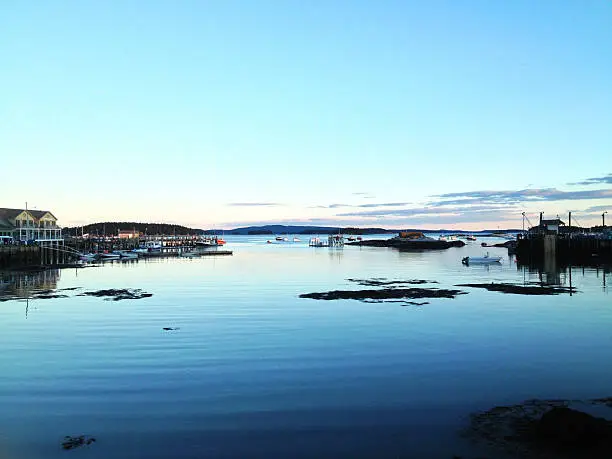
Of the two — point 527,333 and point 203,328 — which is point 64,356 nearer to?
point 203,328

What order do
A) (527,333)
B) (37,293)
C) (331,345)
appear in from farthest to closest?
(37,293), (527,333), (331,345)

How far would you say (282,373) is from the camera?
1884 cm

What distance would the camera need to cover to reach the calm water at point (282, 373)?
12656 millimetres

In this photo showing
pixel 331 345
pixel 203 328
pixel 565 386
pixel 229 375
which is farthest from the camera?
pixel 203 328

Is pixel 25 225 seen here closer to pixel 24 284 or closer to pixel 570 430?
pixel 24 284

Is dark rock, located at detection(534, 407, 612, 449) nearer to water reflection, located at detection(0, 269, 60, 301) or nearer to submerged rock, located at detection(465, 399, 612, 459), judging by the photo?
submerged rock, located at detection(465, 399, 612, 459)

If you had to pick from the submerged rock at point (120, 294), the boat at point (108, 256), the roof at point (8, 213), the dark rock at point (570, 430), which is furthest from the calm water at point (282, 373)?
the roof at point (8, 213)

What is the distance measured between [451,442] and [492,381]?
6016 millimetres

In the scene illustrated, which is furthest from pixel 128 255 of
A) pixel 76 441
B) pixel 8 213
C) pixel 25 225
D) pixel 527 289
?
pixel 76 441

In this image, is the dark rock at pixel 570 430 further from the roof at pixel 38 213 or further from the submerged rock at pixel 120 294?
the roof at pixel 38 213

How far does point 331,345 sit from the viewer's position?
77.8ft

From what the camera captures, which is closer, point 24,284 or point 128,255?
point 24,284

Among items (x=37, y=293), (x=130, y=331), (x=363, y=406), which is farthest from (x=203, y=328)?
(x=37, y=293)

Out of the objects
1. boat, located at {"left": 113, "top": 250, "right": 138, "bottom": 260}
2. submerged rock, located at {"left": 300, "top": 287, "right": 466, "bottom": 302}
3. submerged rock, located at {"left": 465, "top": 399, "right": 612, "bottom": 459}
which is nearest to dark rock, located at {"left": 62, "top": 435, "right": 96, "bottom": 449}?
submerged rock, located at {"left": 465, "top": 399, "right": 612, "bottom": 459}
